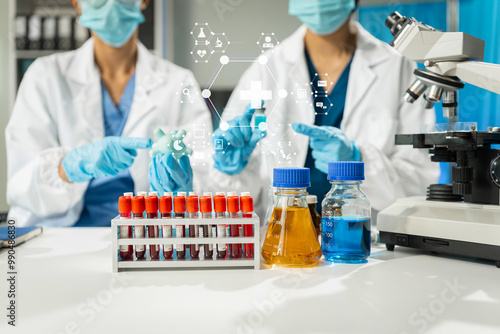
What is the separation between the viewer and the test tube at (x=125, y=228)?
95cm

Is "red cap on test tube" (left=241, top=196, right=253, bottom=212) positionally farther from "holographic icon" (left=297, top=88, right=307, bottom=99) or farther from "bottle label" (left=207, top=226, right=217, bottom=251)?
"holographic icon" (left=297, top=88, right=307, bottom=99)

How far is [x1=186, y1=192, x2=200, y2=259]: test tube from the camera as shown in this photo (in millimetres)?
958

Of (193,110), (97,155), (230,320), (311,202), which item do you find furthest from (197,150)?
(230,320)

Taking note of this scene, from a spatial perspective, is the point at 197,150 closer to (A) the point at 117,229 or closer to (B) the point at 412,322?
(A) the point at 117,229

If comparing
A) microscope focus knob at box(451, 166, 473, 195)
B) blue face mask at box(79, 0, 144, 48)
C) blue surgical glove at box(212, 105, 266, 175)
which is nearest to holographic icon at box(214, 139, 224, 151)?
blue surgical glove at box(212, 105, 266, 175)

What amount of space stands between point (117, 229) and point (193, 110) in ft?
2.98

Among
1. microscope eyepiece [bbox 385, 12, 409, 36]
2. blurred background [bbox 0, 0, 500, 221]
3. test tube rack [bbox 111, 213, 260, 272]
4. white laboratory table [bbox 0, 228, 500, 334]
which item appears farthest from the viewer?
blurred background [bbox 0, 0, 500, 221]

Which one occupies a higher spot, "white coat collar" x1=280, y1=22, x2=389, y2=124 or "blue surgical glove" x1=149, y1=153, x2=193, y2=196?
"white coat collar" x1=280, y1=22, x2=389, y2=124

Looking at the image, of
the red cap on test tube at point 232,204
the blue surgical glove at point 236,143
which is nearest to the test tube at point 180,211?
the red cap on test tube at point 232,204

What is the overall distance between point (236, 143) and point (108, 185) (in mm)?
603

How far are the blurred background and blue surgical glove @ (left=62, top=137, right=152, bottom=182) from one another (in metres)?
0.39

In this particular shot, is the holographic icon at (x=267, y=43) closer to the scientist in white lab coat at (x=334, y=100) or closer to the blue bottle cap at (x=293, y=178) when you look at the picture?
the scientist in white lab coat at (x=334, y=100)

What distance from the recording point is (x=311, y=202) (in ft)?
3.64

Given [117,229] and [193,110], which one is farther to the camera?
[193,110]
